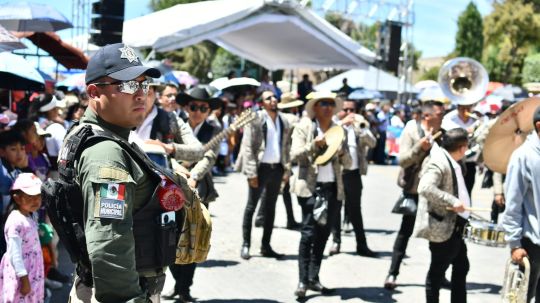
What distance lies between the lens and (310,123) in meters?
7.61

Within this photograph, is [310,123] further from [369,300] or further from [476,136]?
[476,136]

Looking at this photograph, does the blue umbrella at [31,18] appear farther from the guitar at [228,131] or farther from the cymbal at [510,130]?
the cymbal at [510,130]

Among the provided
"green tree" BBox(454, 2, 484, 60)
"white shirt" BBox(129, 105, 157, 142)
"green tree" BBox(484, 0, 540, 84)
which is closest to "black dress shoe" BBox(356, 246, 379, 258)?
"white shirt" BBox(129, 105, 157, 142)

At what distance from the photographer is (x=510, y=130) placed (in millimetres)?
6355

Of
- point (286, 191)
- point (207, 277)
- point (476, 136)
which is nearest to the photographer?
point (207, 277)

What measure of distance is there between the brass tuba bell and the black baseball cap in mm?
7513

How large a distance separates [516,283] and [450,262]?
0.83m

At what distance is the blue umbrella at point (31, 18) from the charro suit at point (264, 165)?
10.1 feet

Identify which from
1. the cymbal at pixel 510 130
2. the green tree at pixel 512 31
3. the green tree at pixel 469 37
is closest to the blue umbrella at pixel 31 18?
the cymbal at pixel 510 130

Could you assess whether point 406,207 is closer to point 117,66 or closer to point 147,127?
point 147,127

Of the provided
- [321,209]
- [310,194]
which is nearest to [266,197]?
[310,194]

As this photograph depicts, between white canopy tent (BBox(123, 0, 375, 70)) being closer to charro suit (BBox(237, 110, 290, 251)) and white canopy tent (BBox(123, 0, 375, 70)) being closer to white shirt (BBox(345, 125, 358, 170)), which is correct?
charro suit (BBox(237, 110, 290, 251))

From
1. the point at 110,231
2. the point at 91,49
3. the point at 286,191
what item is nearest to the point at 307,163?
the point at 286,191

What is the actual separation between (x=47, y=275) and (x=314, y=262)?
8.72 feet
